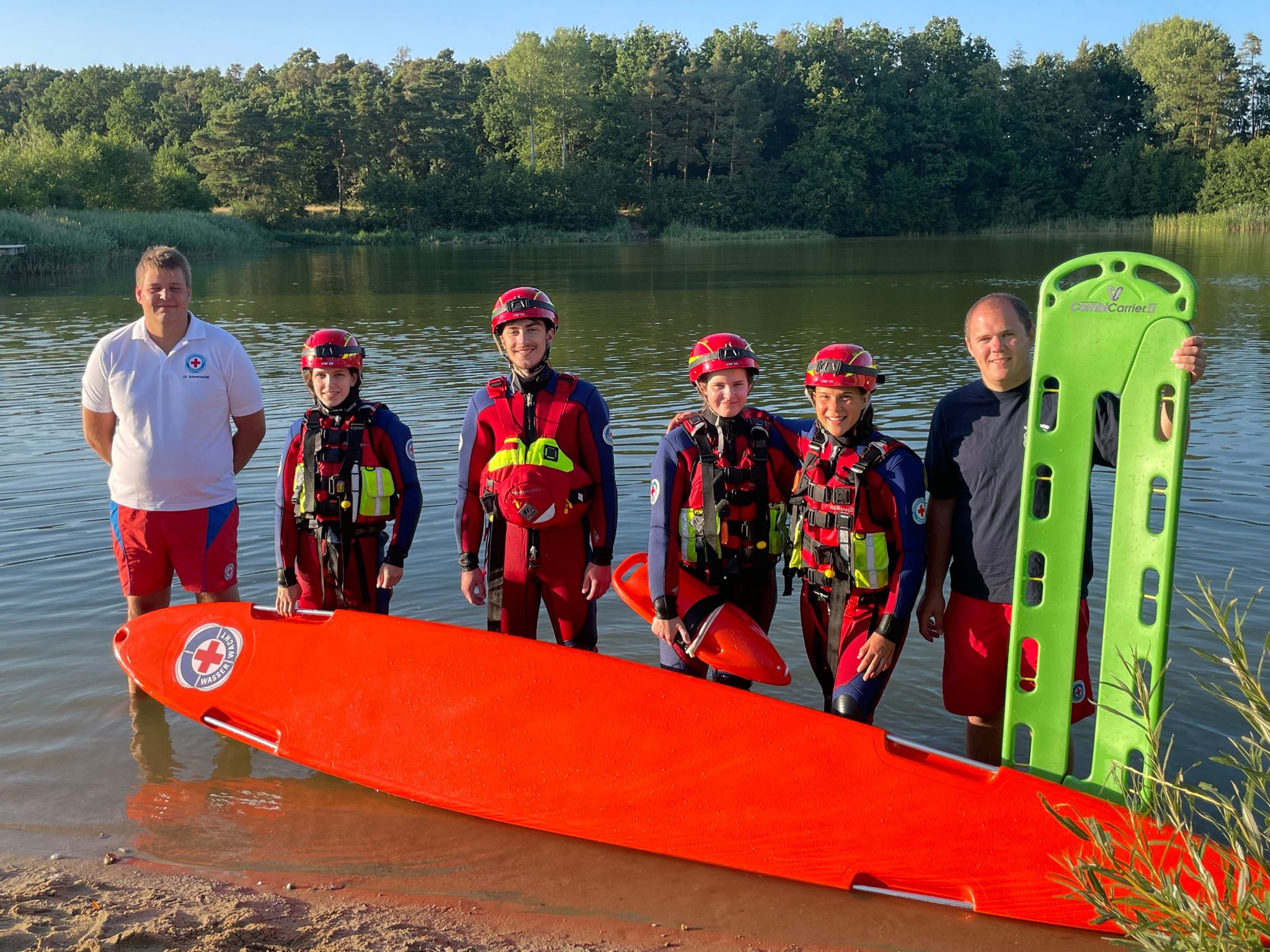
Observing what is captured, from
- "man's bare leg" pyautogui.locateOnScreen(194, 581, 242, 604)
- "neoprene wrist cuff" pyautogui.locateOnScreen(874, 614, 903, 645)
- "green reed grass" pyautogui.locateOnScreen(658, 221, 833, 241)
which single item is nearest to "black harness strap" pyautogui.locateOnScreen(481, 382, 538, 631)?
"man's bare leg" pyautogui.locateOnScreen(194, 581, 242, 604)

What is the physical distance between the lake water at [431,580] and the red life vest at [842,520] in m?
1.13

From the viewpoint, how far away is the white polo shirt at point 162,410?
4645 millimetres

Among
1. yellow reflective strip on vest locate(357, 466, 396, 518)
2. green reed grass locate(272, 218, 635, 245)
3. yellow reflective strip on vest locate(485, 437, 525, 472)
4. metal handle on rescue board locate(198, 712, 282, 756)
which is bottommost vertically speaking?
metal handle on rescue board locate(198, 712, 282, 756)

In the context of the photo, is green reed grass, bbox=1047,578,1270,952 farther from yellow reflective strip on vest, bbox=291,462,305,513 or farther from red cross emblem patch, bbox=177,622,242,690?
red cross emblem patch, bbox=177,622,242,690

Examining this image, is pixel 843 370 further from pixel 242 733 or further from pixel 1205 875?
pixel 242 733

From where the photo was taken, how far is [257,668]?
Answer: 15.7ft

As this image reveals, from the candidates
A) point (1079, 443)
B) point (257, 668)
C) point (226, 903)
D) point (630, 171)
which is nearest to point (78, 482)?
point (257, 668)

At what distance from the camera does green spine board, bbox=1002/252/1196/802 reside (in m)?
3.32

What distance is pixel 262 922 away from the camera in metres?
3.53

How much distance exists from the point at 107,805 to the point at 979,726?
363cm

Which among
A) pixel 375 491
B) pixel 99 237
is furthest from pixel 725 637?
pixel 99 237

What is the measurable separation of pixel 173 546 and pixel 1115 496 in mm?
3908

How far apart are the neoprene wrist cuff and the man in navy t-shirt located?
9.6 inches

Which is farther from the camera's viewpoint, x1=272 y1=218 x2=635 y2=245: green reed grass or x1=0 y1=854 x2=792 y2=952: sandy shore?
x1=272 y1=218 x2=635 y2=245: green reed grass
